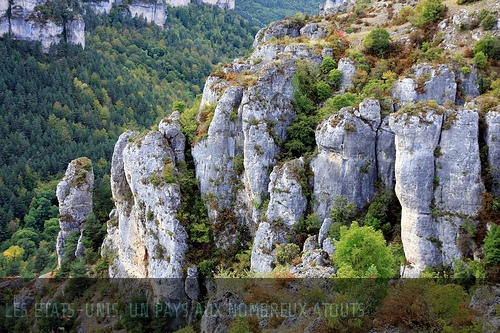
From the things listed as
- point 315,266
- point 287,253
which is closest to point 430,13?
point 287,253

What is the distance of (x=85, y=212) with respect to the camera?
45.9 metres

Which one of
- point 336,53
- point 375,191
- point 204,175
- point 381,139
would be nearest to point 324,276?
point 375,191

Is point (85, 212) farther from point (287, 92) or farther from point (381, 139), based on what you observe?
point (381, 139)

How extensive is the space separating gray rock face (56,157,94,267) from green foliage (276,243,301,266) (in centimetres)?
2447

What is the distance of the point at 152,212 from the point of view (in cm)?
3278

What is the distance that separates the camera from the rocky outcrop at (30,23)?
335ft

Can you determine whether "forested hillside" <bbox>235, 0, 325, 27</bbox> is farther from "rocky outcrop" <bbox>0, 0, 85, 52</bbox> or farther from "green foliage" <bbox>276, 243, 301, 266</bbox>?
"green foliage" <bbox>276, 243, 301, 266</bbox>

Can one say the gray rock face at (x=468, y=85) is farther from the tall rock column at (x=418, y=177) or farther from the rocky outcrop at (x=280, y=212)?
the rocky outcrop at (x=280, y=212)

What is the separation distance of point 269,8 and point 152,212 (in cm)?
17097

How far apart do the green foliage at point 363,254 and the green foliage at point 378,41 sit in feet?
59.3

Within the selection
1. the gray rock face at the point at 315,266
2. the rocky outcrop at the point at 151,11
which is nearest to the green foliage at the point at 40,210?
the gray rock face at the point at 315,266

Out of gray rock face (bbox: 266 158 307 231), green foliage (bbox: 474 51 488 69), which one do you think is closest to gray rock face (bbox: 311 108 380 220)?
gray rock face (bbox: 266 158 307 231)

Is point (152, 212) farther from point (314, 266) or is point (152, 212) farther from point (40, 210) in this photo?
point (40, 210)

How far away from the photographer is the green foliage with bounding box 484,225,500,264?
23.2 m
